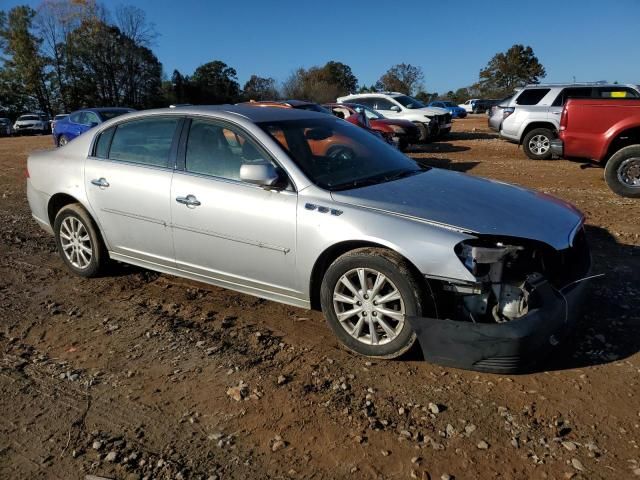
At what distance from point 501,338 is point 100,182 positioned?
11.7ft

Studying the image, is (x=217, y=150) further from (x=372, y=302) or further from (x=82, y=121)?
(x=82, y=121)

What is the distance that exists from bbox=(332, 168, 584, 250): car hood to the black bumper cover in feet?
1.40

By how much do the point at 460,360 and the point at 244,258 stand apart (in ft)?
5.51

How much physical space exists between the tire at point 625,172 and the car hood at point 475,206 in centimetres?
498

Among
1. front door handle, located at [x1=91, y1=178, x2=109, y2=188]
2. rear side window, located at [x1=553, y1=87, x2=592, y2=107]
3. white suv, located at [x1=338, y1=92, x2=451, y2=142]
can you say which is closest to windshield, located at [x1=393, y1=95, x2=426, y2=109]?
white suv, located at [x1=338, y1=92, x2=451, y2=142]

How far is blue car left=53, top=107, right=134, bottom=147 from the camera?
53.1ft

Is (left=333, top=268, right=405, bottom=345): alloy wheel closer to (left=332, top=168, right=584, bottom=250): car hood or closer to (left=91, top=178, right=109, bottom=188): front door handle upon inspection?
(left=332, top=168, right=584, bottom=250): car hood

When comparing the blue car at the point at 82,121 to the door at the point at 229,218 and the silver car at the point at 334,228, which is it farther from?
the door at the point at 229,218

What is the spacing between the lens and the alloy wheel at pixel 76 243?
5.05 metres

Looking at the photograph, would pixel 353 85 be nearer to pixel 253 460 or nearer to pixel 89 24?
pixel 89 24

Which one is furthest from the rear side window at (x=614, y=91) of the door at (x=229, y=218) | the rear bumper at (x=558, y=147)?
the door at (x=229, y=218)

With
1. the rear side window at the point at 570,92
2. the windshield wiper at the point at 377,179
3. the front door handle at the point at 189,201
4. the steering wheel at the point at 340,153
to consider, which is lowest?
the front door handle at the point at 189,201

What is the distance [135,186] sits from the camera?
14.7 feet

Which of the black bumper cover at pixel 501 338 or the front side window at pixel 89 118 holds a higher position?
the front side window at pixel 89 118
